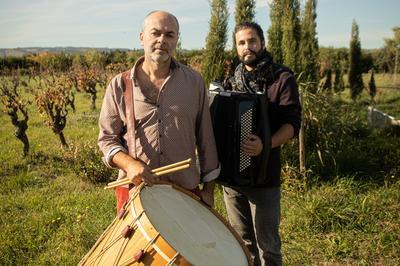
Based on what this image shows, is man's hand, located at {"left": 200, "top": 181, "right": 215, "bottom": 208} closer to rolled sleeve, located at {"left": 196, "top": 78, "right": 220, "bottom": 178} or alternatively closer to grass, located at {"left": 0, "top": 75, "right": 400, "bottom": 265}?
rolled sleeve, located at {"left": 196, "top": 78, "right": 220, "bottom": 178}

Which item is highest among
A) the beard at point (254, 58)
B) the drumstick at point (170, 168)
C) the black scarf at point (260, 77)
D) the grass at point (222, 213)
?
the beard at point (254, 58)

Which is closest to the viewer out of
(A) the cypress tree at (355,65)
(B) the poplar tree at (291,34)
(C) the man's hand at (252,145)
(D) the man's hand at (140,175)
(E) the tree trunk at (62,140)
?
(D) the man's hand at (140,175)

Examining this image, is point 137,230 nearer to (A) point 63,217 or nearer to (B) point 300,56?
(A) point 63,217

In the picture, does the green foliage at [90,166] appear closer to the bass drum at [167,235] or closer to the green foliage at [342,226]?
the green foliage at [342,226]

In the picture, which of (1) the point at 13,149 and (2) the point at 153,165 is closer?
(2) the point at 153,165

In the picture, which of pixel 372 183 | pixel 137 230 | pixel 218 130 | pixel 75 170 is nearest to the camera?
pixel 137 230

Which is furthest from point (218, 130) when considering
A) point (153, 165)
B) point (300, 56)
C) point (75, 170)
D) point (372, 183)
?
point (300, 56)

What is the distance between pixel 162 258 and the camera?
1720mm

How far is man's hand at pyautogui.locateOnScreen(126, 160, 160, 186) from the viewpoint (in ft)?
6.86

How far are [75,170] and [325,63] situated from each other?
528 inches

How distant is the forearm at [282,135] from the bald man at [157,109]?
1.75 feet

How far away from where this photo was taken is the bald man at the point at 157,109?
91.4 inches

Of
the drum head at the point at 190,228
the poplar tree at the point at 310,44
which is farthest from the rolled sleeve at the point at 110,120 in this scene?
the poplar tree at the point at 310,44

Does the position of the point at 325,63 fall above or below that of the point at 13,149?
above
